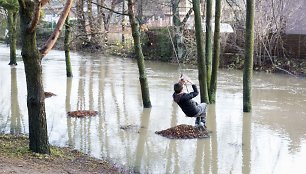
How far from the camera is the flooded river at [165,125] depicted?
9406 millimetres

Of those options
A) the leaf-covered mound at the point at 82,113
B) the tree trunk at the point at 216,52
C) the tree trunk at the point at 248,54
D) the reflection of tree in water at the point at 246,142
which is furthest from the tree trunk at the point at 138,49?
the reflection of tree in water at the point at 246,142

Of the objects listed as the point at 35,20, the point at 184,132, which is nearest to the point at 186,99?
the point at 184,132

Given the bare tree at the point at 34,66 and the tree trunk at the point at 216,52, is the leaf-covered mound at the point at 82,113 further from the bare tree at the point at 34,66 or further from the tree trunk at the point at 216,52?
the bare tree at the point at 34,66

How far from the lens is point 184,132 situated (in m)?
11.5

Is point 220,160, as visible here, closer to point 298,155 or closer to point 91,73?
point 298,155

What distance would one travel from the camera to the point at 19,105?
15.5 meters

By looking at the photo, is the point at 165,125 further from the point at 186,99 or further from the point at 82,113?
the point at 186,99

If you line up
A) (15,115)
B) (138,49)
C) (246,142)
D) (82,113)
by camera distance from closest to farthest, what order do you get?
(246,142) < (15,115) < (82,113) < (138,49)

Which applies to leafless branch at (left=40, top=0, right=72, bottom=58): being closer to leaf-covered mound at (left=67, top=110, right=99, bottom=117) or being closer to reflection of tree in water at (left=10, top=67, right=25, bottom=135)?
reflection of tree in water at (left=10, top=67, right=25, bottom=135)

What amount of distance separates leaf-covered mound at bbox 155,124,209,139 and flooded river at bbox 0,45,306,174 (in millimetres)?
256

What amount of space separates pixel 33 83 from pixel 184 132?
15.3 ft

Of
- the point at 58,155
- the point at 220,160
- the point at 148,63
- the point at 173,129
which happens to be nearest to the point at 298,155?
the point at 220,160

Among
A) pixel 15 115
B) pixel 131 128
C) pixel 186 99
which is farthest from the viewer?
pixel 15 115

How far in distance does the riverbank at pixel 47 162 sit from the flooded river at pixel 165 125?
58cm
